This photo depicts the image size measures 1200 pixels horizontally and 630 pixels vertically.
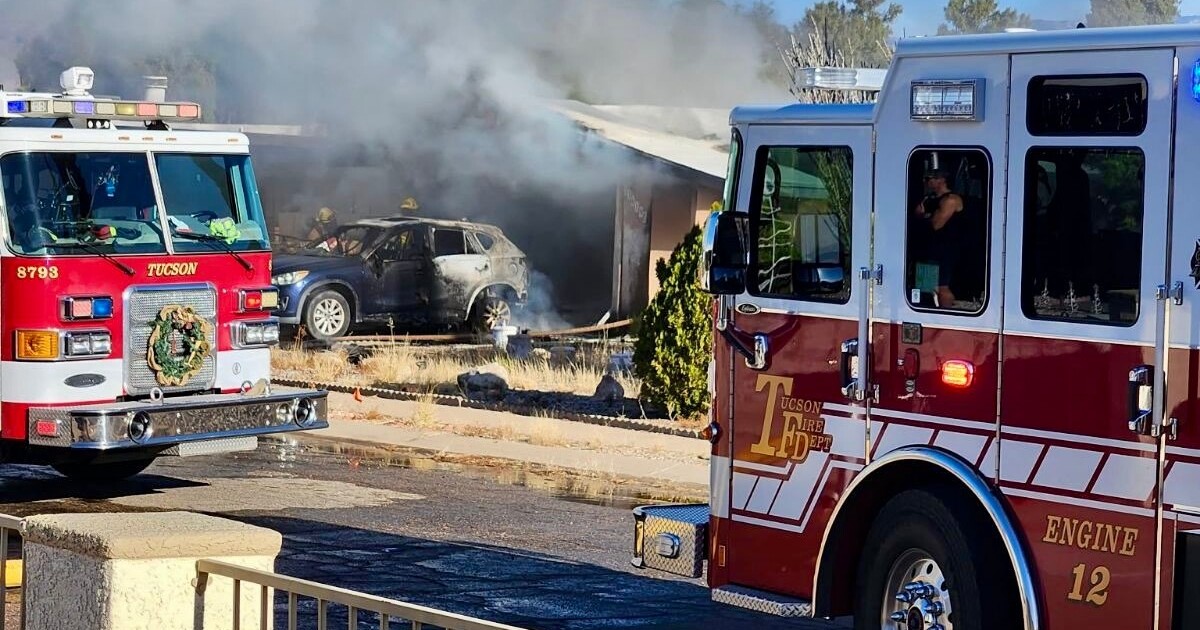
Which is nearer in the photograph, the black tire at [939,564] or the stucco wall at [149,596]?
the stucco wall at [149,596]

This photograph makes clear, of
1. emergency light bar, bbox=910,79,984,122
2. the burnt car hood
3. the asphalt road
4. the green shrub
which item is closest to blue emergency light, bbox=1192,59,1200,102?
emergency light bar, bbox=910,79,984,122

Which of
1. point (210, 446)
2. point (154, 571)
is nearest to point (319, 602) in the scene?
point (154, 571)

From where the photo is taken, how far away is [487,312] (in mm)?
22641

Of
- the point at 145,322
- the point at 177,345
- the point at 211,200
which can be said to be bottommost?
the point at 177,345

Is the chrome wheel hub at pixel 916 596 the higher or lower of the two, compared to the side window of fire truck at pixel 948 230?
lower

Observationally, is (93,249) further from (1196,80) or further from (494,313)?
(494,313)

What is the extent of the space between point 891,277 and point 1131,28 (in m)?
1.32

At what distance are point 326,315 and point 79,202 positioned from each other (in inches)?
413

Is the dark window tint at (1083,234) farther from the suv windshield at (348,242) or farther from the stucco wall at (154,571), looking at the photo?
the suv windshield at (348,242)

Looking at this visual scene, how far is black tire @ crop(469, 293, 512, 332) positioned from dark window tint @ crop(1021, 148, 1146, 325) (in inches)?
655

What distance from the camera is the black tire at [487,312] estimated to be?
74.3 feet

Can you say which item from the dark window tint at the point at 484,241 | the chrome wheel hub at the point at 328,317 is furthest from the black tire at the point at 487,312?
the chrome wheel hub at the point at 328,317

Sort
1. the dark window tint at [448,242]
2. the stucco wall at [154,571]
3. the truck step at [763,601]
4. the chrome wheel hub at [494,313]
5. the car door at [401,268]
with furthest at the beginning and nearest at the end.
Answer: the chrome wheel hub at [494,313] < the dark window tint at [448,242] < the car door at [401,268] < the truck step at [763,601] < the stucco wall at [154,571]

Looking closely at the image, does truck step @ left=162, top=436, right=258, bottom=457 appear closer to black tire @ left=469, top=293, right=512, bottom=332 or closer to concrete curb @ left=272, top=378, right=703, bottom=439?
concrete curb @ left=272, top=378, right=703, bottom=439
